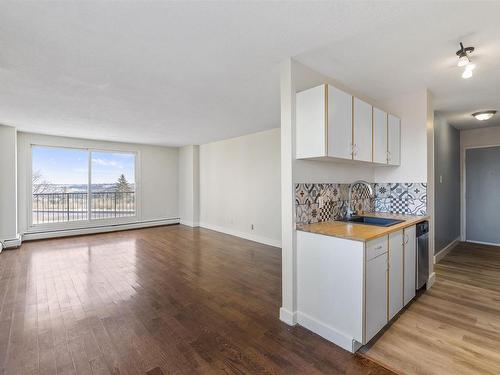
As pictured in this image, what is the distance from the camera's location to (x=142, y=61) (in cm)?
230

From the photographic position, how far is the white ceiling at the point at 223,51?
64.3 inches

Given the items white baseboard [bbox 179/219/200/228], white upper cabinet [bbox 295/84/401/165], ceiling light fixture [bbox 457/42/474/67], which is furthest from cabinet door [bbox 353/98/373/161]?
white baseboard [bbox 179/219/200/228]

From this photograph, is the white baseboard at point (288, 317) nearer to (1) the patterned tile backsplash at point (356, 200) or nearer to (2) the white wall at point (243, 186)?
(1) the patterned tile backsplash at point (356, 200)

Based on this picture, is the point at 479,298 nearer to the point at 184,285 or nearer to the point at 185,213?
the point at 184,285

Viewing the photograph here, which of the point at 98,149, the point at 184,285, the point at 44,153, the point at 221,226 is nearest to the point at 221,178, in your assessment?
the point at 221,226

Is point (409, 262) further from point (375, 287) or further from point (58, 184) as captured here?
point (58, 184)

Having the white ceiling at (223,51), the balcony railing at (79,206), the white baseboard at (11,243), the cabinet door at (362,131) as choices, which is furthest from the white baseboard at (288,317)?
the balcony railing at (79,206)

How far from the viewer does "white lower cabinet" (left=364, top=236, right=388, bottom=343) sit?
6.12 ft

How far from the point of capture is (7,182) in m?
4.79

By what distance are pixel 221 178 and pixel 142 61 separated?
4.35 meters

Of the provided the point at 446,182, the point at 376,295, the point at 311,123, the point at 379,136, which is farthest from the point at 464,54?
the point at 446,182

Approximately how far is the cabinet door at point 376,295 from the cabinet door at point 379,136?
123 centimetres

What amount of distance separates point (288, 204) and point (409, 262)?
142cm

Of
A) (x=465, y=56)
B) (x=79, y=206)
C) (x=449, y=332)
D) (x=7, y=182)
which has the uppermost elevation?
(x=465, y=56)
